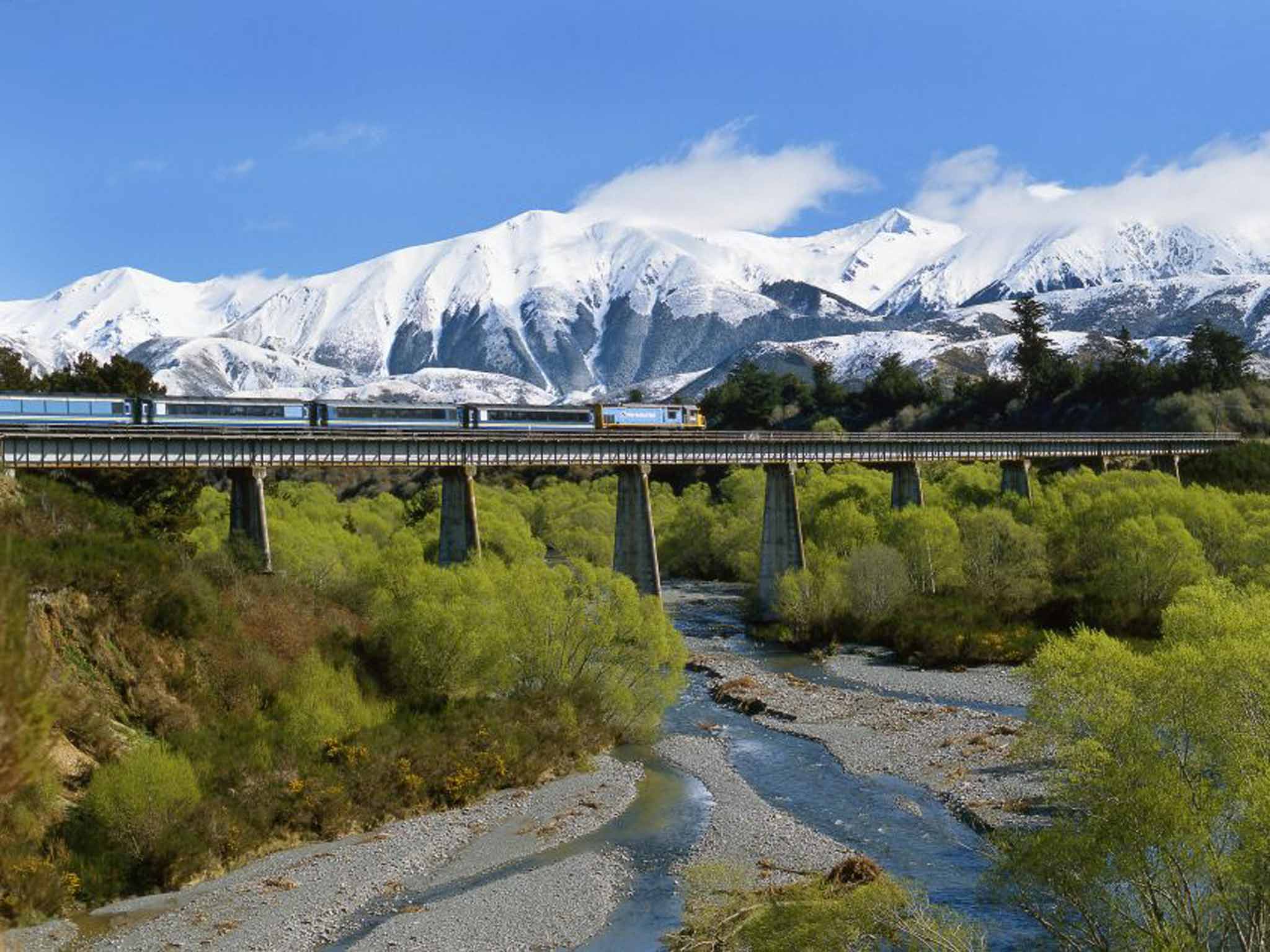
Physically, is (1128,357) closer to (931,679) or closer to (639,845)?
(931,679)

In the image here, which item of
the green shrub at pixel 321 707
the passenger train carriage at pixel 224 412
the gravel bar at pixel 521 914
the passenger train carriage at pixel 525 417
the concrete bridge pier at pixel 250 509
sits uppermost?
the passenger train carriage at pixel 224 412

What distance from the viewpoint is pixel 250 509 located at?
57969mm

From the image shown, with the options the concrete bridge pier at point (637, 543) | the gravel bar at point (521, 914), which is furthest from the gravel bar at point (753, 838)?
the concrete bridge pier at point (637, 543)

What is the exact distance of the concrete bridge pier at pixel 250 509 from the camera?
57.4 meters

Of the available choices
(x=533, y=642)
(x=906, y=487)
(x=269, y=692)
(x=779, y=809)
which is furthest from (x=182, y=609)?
(x=906, y=487)

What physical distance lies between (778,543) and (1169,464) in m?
54.9

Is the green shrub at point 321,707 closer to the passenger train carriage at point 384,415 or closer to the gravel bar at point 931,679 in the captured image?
the passenger train carriage at point 384,415

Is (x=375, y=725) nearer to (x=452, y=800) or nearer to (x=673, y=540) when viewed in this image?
(x=452, y=800)

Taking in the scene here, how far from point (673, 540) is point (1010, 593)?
1834 inches

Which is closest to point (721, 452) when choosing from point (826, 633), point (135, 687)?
point (826, 633)

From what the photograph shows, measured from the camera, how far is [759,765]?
4306 cm

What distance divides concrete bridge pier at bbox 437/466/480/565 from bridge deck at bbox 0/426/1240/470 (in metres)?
1.29

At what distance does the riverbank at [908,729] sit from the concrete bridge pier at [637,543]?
7.77 m

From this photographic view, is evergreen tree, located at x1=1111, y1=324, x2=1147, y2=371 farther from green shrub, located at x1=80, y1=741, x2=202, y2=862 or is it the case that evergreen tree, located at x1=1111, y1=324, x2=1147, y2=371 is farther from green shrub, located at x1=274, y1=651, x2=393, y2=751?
green shrub, located at x1=80, y1=741, x2=202, y2=862
